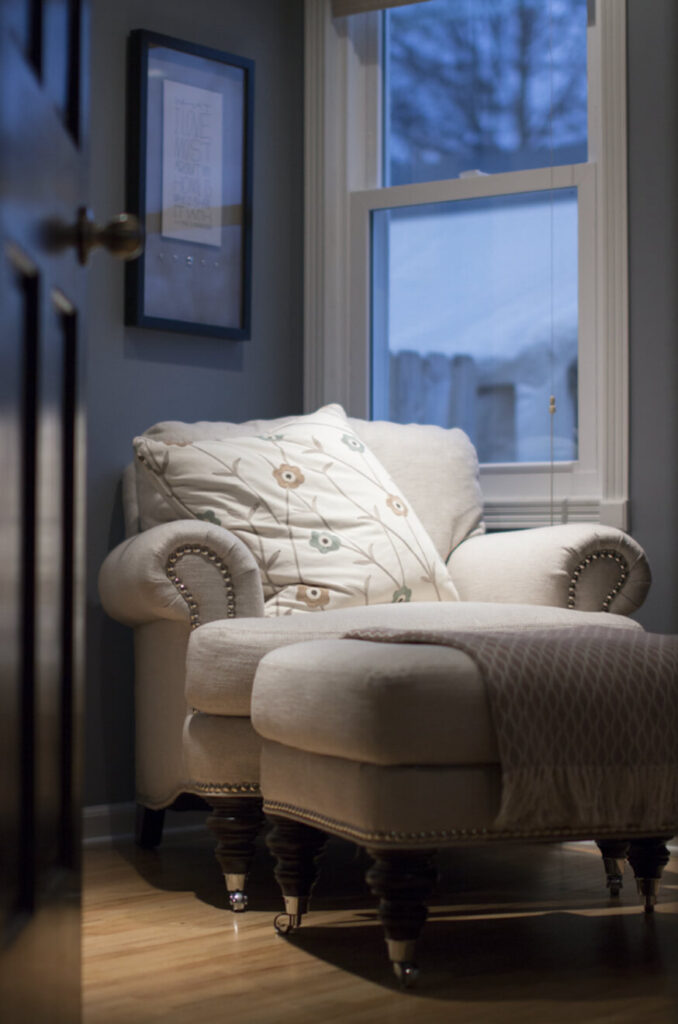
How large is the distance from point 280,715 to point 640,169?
1.82m

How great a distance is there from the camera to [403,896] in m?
1.68

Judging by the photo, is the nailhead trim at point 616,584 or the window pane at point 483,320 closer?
the nailhead trim at point 616,584

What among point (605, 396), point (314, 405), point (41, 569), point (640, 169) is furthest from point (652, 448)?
point (41, 569)

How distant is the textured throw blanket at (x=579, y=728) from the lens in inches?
66.3

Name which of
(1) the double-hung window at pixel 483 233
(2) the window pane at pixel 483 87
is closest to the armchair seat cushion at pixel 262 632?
(1) the double-hung window at pixel 483 233

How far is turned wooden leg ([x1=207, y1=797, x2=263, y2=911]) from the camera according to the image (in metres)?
2.16

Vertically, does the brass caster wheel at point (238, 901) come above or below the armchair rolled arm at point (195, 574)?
below

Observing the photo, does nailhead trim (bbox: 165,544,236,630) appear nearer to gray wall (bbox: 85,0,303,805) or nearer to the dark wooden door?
gray wall (bbox: 85,0,303,805)

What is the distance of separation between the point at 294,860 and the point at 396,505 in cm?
97

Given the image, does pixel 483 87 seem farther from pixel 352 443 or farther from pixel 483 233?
pixel 352 443

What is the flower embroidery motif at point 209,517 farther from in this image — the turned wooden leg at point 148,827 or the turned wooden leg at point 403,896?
the turned wooden leg at point 403,896

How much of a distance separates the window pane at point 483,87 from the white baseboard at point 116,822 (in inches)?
73.3

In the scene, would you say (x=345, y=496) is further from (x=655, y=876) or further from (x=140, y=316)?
(x=655, y=876)

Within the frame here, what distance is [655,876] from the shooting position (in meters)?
2.02
